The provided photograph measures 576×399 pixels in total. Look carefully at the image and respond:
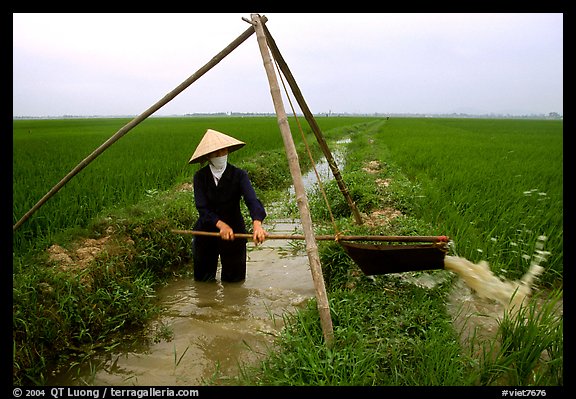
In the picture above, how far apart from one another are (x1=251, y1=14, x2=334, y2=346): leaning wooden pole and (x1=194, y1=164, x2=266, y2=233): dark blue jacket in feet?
2.18

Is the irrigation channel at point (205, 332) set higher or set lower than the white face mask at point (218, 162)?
lower

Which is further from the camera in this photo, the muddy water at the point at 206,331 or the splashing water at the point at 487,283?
the splashing water at the point at 487,283

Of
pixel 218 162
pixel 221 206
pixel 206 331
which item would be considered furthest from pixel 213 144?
pixel 206 331

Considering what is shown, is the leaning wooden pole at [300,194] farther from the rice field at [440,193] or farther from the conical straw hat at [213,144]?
the rice field at [440,193]

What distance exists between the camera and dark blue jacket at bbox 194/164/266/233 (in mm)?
2977

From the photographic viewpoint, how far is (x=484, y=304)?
279 centimetres

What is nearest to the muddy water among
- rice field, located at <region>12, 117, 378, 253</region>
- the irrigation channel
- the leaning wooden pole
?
the irrigation channel

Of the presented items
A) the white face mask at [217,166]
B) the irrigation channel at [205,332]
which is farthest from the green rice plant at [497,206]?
the white face mask at [217,166]

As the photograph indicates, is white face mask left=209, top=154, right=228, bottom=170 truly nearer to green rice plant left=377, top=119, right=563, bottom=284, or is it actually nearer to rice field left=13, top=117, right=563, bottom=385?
rice field left=13, top=117, right=563, bottom=385

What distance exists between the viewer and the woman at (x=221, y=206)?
2.84 metres

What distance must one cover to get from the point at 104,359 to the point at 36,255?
1.20 meters

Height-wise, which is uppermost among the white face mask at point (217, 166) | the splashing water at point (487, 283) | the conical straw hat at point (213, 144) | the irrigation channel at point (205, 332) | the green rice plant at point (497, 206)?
the conical straw hat at point (213, 144)

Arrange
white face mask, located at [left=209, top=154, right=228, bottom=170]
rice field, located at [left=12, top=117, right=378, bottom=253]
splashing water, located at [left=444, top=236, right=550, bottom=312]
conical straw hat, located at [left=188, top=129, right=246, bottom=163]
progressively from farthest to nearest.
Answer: rice field, located at [left=12, top=117, right=378, bottom=253] < white face mask, located at [left=209, top=154, right=228, bottom=170] < conical straw hat, located at [left=188, top=129, right=246, bottom=163] < splashing water, located at [left=444, top=236, right=550, bottom=312]

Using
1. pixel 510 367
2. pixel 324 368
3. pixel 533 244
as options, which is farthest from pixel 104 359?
pixel 533 244
